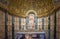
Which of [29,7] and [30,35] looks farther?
[29,7]

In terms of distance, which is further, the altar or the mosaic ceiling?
the mosaic ceiling

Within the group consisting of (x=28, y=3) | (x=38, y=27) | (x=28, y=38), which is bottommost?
(x=28, y=38)

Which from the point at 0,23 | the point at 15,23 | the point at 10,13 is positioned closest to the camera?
the point at 0,23

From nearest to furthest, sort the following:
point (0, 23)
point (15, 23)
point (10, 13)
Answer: point (0, 23) → point (10, 13) → point (15, 23)

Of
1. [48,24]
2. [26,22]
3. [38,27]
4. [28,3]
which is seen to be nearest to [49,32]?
[48,24]

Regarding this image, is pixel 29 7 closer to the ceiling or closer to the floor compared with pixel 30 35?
closer to the ceiling

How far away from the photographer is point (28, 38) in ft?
12.6

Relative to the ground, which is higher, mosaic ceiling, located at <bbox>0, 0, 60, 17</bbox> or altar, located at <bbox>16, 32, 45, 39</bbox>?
mosaic ceiling, located at <bbox>0, 0, 60, 17</bbox>

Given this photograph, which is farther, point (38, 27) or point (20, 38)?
point (38, 27)

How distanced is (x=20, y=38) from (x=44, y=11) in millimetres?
1008

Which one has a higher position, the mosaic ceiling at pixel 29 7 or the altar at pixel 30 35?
the mosaic ceiling at pixel 29 7

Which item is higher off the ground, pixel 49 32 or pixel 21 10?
pixel 21 10

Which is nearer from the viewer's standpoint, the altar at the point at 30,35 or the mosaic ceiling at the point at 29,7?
the altar at the point at 30,35

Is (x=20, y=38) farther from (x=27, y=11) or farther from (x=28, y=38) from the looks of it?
(x=27, y=11)
